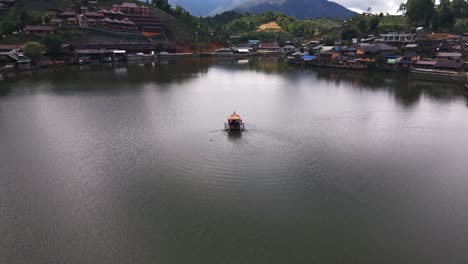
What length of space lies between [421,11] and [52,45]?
6302 centimetres

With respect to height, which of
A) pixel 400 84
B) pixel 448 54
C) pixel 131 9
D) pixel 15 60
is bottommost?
pixel 400 84

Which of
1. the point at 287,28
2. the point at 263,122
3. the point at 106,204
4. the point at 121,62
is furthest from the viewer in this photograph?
the point at 287,28

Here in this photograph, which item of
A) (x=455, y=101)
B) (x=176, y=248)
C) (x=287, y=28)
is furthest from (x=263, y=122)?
(x=287, y=28)

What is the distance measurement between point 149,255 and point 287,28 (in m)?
101

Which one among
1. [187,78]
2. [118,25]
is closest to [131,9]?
[118,25]

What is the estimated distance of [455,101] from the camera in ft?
97.8

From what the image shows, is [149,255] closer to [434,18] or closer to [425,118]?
[425,118]

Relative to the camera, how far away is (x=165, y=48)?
69.4 metres

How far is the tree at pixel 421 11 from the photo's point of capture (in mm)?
64688

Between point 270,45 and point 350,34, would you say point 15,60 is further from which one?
point 350,34

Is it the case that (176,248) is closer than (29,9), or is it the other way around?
(176,248)

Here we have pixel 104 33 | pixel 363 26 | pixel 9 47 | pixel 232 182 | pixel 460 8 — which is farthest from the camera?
pixel 363 26

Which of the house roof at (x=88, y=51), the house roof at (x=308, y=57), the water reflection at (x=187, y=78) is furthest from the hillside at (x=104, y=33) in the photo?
the house roof at (x=308, y=57)

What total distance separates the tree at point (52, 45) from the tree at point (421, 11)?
61.6 meters
